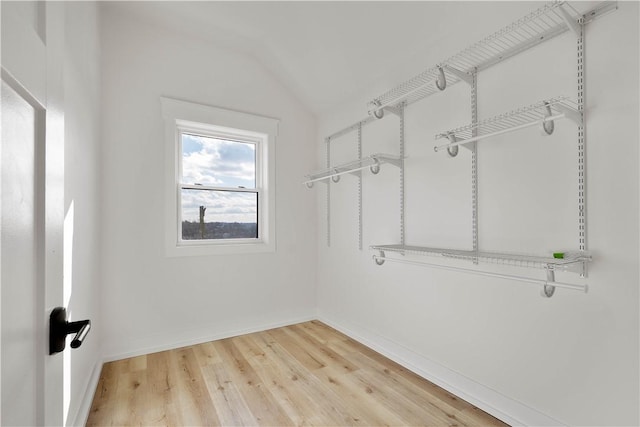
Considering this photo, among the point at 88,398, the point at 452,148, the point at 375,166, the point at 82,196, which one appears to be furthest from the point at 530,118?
the point at 88,398

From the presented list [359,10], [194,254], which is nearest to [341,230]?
[194,254]

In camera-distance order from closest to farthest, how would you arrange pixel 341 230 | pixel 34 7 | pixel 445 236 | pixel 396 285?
pixel 34 7 < pixel 445 236 < pixel 396 285 < pixel 341 230

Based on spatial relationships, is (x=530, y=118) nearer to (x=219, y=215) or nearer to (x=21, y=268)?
(x=21, y=268)

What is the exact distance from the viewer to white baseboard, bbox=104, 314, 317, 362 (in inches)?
97.9

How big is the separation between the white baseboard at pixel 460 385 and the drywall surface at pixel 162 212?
104 cm

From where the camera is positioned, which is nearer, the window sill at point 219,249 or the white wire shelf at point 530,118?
the white wire shelf at point 530,118

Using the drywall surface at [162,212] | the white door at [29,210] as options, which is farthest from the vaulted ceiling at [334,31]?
the white door at [29,210]

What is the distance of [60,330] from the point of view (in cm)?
64

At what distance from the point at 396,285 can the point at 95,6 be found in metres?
2.93

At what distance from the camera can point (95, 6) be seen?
2.20 metres

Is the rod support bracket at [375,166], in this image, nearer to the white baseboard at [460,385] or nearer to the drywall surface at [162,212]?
the drywall surface at [162,212]

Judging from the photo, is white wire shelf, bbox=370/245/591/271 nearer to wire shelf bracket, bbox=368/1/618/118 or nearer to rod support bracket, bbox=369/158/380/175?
rod support bracket, bbox=369/158/380/175

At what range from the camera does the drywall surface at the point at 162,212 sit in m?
2.46

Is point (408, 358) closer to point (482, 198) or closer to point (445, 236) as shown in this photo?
point (445, 236)
